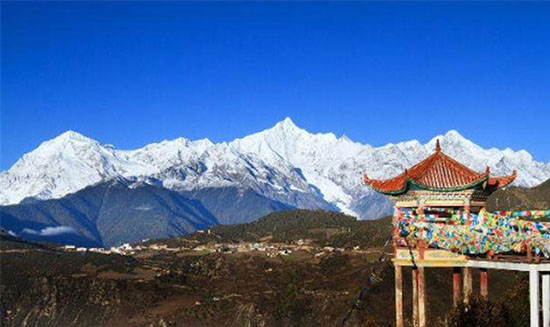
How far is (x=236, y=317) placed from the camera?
12294cm

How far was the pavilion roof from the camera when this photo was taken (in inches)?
1398

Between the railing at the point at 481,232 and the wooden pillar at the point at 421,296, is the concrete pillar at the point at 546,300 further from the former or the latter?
the wooden pillar at the point at 421,296

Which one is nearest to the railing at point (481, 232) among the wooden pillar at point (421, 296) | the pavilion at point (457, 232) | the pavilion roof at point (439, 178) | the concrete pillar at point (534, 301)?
the pavilion at point (457, 232)

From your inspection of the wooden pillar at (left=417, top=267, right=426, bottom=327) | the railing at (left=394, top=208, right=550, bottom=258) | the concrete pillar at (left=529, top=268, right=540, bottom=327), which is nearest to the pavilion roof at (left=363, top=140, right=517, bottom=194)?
the railing at (left=394, top=208, right=550, bottom=258)

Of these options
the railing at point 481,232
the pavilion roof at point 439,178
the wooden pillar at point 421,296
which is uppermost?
the pavilion roof at point 439,178

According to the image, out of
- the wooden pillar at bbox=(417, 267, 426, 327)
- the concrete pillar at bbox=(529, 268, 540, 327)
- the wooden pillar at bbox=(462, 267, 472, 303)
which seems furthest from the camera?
the wooden pillar at bbox=(462, 267, 472, 303)

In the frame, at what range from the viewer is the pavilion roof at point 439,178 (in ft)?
116

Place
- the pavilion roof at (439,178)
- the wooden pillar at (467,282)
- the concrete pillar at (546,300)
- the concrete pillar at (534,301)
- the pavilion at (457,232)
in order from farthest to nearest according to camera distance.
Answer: the pavilion roof at (439,178) < the wooden pillar at (467,282) < the concrete pillar at (546,300) < the pavilion at (457,232) < the concrete pillar at (534,301)

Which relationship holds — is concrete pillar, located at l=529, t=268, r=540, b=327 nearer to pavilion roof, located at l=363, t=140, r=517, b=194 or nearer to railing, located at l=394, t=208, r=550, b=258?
railing, located at l=394, t=208, r=550, b=258

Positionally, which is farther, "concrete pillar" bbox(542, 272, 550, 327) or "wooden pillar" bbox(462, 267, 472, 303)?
"wooden pillar" bbox(462, 267, 472, 303)

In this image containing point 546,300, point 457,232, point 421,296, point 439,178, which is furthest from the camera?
point 439,178

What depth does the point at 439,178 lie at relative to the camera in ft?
119

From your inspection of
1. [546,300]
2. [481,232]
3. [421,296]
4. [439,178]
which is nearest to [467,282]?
[421,296]

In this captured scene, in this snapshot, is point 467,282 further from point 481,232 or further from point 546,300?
point 481,232
